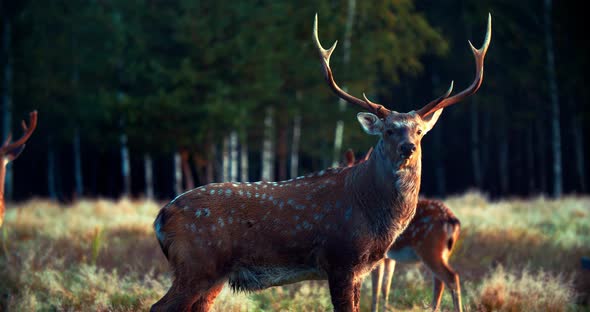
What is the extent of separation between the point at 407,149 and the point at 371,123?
681mm

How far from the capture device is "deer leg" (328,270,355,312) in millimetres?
5367

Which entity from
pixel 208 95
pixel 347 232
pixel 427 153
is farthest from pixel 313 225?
pixel 427 153

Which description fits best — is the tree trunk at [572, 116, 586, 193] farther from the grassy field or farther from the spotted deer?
the spotted deer

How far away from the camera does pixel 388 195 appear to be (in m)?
5.51

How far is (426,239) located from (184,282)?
10.8 ft

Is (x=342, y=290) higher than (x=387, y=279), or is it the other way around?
(x=342, y=290)

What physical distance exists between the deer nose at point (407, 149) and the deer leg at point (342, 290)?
104 centimetres

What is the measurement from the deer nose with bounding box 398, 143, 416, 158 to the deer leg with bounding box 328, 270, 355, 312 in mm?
1039

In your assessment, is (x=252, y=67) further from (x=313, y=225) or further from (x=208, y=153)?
(x=313, y=225)

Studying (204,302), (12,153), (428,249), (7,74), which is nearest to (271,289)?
(428,249)

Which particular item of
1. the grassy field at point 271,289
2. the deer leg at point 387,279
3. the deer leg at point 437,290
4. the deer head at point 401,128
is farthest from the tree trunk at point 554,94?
the deer head at point 401,128

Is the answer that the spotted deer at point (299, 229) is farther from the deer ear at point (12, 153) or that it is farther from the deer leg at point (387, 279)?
the deer ear at point (12, 153)

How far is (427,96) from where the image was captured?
A: 1088 inches

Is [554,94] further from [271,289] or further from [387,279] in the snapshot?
[271,289]
